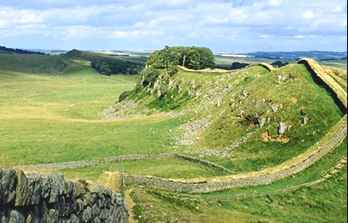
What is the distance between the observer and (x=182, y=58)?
152 meters

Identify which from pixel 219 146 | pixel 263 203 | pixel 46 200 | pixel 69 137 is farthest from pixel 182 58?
pixel 46 200

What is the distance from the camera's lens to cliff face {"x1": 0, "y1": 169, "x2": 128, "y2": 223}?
1348cm

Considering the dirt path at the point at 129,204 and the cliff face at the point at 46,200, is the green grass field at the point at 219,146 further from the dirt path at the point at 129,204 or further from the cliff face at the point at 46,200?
the cliff face at the point at 46,200

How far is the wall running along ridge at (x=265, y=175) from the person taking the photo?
4659 cm

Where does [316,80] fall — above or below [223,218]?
above

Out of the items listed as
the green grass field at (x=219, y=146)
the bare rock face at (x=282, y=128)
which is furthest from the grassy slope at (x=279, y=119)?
the bare rock face at (x=282, y=128)

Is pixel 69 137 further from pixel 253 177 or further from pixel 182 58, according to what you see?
pixel 182 58

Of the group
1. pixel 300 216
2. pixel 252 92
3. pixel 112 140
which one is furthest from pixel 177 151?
pixel 300 216

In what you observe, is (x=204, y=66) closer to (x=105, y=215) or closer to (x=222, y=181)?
(x=222, y=181)

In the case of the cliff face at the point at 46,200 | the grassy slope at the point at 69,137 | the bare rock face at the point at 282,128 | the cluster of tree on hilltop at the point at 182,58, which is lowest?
the grassy slope at the point at 69,137

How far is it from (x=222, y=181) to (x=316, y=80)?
113 feet

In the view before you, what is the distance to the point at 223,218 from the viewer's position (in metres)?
42.4

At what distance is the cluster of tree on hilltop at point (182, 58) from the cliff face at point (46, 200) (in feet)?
411

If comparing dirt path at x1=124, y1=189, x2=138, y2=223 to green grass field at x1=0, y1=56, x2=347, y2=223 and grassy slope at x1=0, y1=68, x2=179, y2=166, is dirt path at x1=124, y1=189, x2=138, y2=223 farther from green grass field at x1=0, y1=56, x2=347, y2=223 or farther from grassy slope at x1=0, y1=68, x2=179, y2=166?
grassy slope at x1=0, y1=68, x2=179, y2=166
